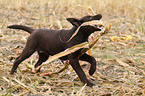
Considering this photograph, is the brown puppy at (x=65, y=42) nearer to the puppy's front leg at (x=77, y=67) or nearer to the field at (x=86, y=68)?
the puppy's front leg at (x=77, y=67)

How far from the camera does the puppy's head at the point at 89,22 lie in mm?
3459

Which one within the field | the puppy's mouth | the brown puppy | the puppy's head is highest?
the puppy's head

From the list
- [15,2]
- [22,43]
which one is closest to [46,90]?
[22,43]

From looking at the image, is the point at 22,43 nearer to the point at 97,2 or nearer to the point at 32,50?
the point at 32,50

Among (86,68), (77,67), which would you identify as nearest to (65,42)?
(77,67)

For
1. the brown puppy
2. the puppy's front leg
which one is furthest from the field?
the brown puppy

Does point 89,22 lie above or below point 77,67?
above

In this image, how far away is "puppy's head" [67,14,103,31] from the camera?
3.46 m

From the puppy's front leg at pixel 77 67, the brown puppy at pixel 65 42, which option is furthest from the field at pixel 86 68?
the brown puppy at pixel 65 42

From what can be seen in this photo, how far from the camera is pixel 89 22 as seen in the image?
136 inches

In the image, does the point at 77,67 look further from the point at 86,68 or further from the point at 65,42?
the point at 86,68

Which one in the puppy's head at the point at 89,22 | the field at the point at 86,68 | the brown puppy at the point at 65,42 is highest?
the puppy's head at the point at 89,22

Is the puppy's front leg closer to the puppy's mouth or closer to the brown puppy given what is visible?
the brown puppy

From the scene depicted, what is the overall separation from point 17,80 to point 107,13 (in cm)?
690
